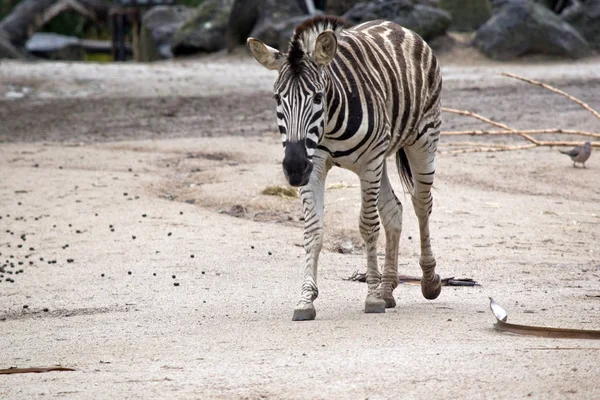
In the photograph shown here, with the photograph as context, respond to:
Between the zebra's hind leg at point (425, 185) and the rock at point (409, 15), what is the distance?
1401 centimetres

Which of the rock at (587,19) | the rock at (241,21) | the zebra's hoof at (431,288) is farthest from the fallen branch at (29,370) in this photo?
the rock at (241,21)

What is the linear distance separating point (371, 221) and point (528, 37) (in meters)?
15.1

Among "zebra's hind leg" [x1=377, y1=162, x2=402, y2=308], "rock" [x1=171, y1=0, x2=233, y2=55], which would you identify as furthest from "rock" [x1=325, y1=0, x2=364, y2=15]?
"zebra's hind leg" [x1=377, y1=162, x2=402, y2=308]

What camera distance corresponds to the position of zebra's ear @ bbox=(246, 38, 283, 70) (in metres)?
5.86

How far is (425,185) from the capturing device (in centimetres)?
694

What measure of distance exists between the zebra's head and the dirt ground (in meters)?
0.97

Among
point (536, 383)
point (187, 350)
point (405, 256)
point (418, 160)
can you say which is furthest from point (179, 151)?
point (536, 383)

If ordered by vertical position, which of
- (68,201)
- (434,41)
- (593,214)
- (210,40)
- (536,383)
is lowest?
(210,40)

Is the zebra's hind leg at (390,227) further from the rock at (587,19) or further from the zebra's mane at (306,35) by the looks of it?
the rock at (587,19)

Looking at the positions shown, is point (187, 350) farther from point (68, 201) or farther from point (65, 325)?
point (68, 201)

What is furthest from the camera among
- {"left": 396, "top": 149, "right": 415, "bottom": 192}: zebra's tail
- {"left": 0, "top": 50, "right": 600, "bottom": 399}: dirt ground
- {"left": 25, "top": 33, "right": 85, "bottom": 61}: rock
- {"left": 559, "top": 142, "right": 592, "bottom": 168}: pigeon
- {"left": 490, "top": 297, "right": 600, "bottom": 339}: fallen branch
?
{"left": 25, "top": 33, "right": 85, "bottom": 61}: rock

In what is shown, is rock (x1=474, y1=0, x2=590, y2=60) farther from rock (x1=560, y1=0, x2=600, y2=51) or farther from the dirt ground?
the dirt ground

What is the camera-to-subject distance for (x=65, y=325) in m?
6.26

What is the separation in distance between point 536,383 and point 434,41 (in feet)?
57.8
